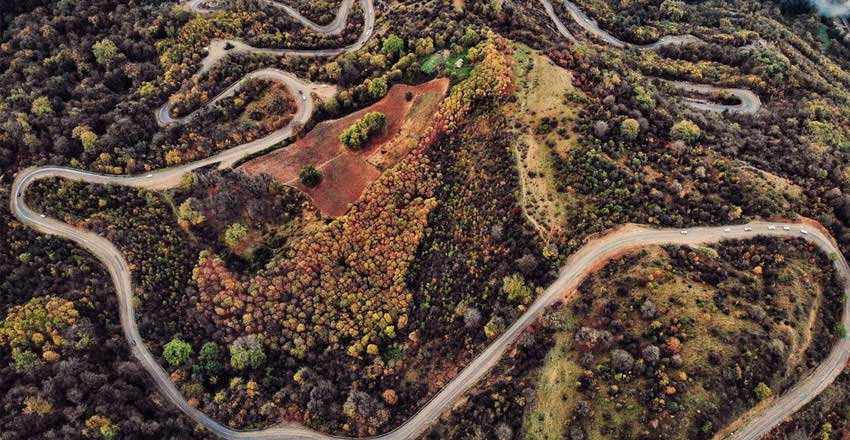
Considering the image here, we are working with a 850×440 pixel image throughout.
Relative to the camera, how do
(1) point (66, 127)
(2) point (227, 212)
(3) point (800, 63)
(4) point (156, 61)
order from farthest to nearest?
(3) point (800, 63) < (4) point (156, 61) < (1) point (66, 127) < (2) point (227, 212)

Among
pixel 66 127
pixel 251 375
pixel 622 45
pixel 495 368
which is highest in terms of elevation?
pixel 622 45

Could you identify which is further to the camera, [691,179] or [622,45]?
[622,45]

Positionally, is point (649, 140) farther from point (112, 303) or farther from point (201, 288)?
point (112, 303)

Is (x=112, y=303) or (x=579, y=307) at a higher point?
(x=579, y=307)

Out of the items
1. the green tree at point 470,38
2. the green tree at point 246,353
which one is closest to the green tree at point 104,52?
the green tree at point 246,353

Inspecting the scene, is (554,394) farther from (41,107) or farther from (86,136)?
(41,107)

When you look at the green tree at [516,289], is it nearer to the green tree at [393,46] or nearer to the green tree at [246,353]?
the green tree at [246,353]

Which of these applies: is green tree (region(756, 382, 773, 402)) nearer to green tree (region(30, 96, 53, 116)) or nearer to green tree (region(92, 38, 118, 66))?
green tree (region(30, 96, 53, 116))

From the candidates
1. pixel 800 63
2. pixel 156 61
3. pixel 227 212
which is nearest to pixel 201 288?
pixel 227 212
